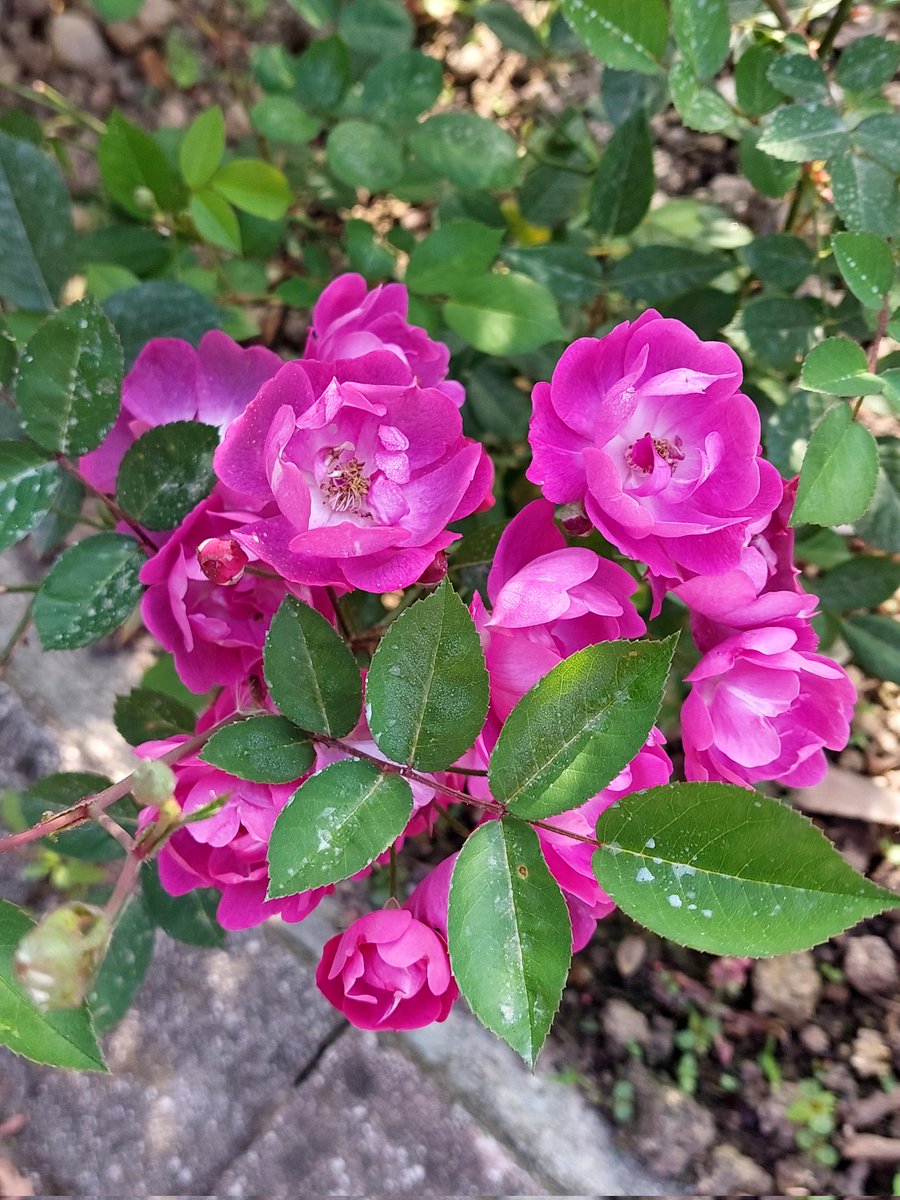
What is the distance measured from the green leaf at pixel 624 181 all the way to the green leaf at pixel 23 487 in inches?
30.4

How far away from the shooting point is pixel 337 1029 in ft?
5.04

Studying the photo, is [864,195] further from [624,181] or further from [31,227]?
[31,227]

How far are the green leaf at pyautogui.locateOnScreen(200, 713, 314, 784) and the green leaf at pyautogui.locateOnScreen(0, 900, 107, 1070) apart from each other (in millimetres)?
176

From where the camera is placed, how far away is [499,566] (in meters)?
0.70

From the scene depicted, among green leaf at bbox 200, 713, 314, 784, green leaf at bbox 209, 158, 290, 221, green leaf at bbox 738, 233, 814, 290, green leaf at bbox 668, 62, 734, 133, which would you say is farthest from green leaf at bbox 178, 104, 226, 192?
green leaf at bbox 200, 713, 314, 784

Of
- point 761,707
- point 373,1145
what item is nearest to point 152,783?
point 761,707

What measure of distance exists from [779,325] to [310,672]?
801mm

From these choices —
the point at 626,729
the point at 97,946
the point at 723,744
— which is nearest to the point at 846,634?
the point at 723,744

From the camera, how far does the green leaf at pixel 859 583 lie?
124 cm

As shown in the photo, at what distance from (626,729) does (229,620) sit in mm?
341

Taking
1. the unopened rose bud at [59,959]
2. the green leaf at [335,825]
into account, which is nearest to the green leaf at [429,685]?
the green leaf at [335,825]

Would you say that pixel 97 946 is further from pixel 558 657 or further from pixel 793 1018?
pixel 793 1018

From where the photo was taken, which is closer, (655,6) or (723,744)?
(723,744)

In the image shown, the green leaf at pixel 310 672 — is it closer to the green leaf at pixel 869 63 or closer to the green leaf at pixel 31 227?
the green leaf at pixel 31 227
